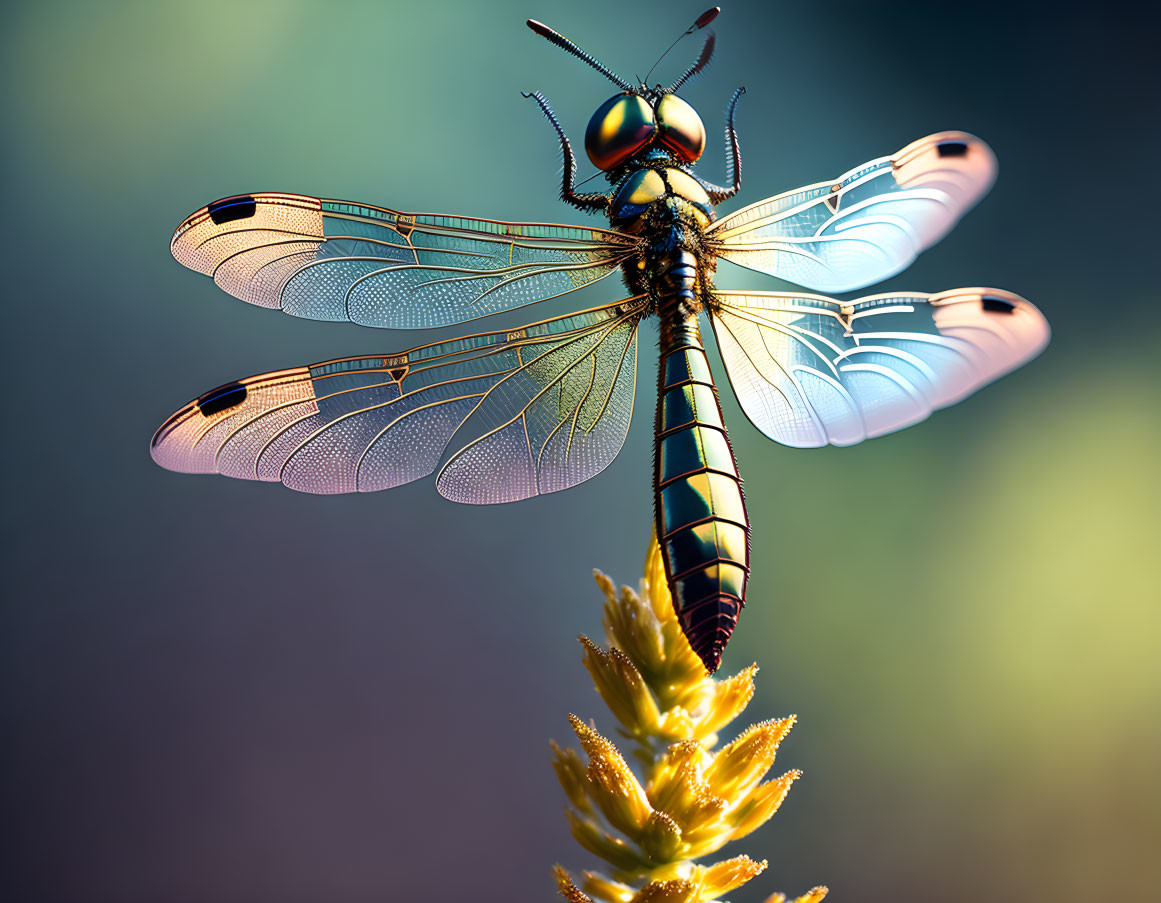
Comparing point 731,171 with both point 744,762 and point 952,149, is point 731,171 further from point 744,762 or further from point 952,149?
point 744,762

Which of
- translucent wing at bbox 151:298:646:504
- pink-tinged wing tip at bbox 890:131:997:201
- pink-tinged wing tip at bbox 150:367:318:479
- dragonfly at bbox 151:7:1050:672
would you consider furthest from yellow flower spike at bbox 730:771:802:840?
pink-tinged wing tip at bbox 890:131:997:201

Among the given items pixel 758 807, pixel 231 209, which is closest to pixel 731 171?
pixel 231 209

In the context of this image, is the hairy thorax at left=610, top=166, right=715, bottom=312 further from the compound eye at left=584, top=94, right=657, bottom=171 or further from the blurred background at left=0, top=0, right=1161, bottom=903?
the blurred background at left=0, top=0, right=1161, bottom=903

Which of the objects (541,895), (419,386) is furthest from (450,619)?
(419,386)

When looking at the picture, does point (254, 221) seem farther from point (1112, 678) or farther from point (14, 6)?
point (1112, 678)

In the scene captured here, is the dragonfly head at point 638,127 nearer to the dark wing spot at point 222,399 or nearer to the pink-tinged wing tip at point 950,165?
the pink-tinged wing tip at point 950,165
